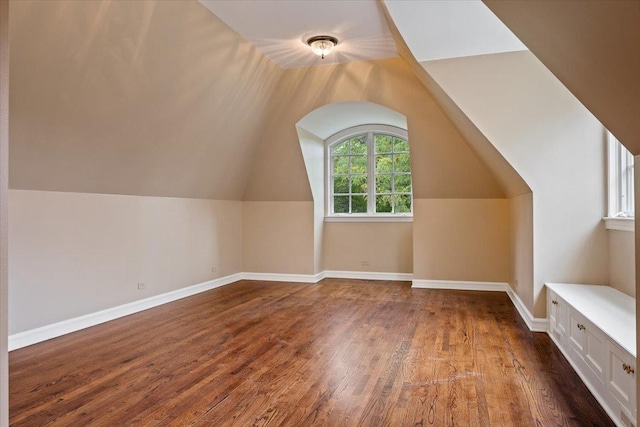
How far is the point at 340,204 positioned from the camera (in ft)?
25.4

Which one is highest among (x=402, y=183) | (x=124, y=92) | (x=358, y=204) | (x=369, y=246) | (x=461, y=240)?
(x=124, y=92)

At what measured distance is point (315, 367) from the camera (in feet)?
10.6

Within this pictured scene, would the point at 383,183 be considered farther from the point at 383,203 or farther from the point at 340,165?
the point at 340,165

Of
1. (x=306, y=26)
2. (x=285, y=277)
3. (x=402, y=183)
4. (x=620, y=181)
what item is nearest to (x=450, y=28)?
(x=306, y=26)

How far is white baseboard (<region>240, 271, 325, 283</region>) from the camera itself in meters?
7.08

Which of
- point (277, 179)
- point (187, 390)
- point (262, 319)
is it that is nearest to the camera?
point (187, 390)

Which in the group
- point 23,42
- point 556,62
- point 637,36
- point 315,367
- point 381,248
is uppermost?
point 23,42

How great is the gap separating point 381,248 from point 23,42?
564 centimetres

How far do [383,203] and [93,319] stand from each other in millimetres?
4750

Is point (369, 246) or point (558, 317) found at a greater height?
point (369, 246)

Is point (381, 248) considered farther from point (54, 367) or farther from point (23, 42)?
point (23, 42)

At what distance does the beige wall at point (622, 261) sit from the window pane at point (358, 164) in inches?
169

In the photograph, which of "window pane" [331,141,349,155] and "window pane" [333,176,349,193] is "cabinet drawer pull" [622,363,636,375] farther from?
"window pane" [331,141,349,155]

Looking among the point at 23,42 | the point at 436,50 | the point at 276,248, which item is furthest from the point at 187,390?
the point at 276,248
